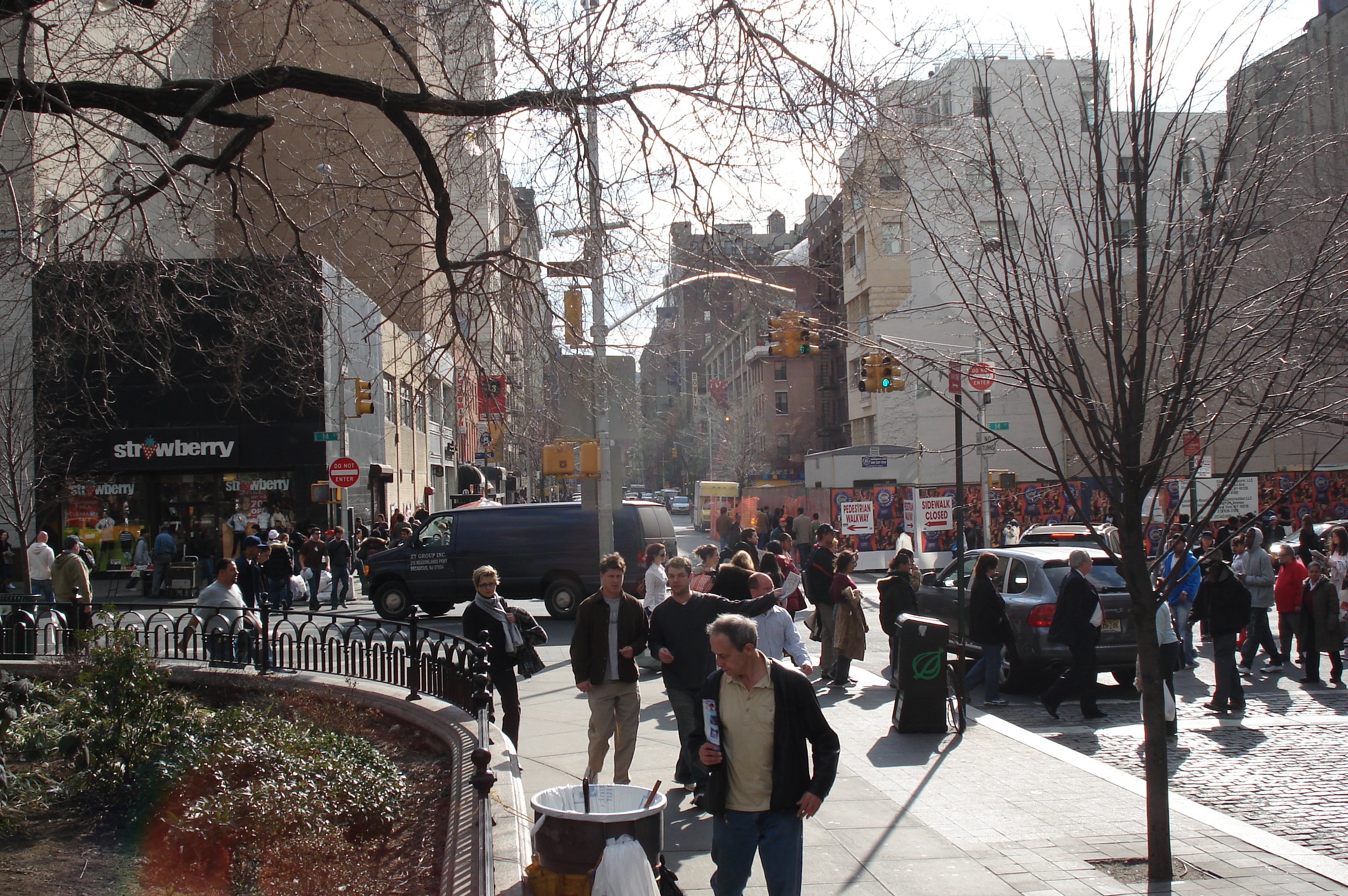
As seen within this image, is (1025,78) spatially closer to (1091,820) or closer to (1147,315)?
(1147,315)

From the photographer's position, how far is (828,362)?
73.0m

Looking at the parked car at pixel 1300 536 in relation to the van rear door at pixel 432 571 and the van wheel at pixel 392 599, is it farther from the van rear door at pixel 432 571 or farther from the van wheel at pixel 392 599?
the van wheel at pixel 392 599

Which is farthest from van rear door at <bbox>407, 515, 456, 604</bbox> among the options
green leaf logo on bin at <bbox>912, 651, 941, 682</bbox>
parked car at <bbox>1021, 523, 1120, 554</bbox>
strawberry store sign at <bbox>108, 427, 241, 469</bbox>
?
green leaf logo on bin at <bbox>912, 651, 941, 682</bbox>

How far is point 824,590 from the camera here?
14.1m

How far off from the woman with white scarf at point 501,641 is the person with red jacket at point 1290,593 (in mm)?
9815

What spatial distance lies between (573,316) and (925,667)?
481 cm

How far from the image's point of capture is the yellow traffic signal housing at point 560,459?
14.5 meters

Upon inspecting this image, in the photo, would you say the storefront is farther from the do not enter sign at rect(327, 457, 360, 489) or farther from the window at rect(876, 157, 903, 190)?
the window at rect(876, 157, 903, 190)

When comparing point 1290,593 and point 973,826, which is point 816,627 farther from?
point 973,826

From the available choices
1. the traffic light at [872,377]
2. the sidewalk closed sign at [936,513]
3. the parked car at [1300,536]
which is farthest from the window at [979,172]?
the sidewalk closed sign at [936,513]

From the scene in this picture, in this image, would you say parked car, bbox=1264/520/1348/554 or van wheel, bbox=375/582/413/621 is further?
van wheel, bbox=375/582/413/621

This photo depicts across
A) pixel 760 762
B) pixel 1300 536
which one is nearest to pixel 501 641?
pixel 760 762

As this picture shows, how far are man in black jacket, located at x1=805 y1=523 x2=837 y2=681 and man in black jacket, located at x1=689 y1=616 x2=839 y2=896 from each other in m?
8.14

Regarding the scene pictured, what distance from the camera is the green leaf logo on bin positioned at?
32.9 ft
